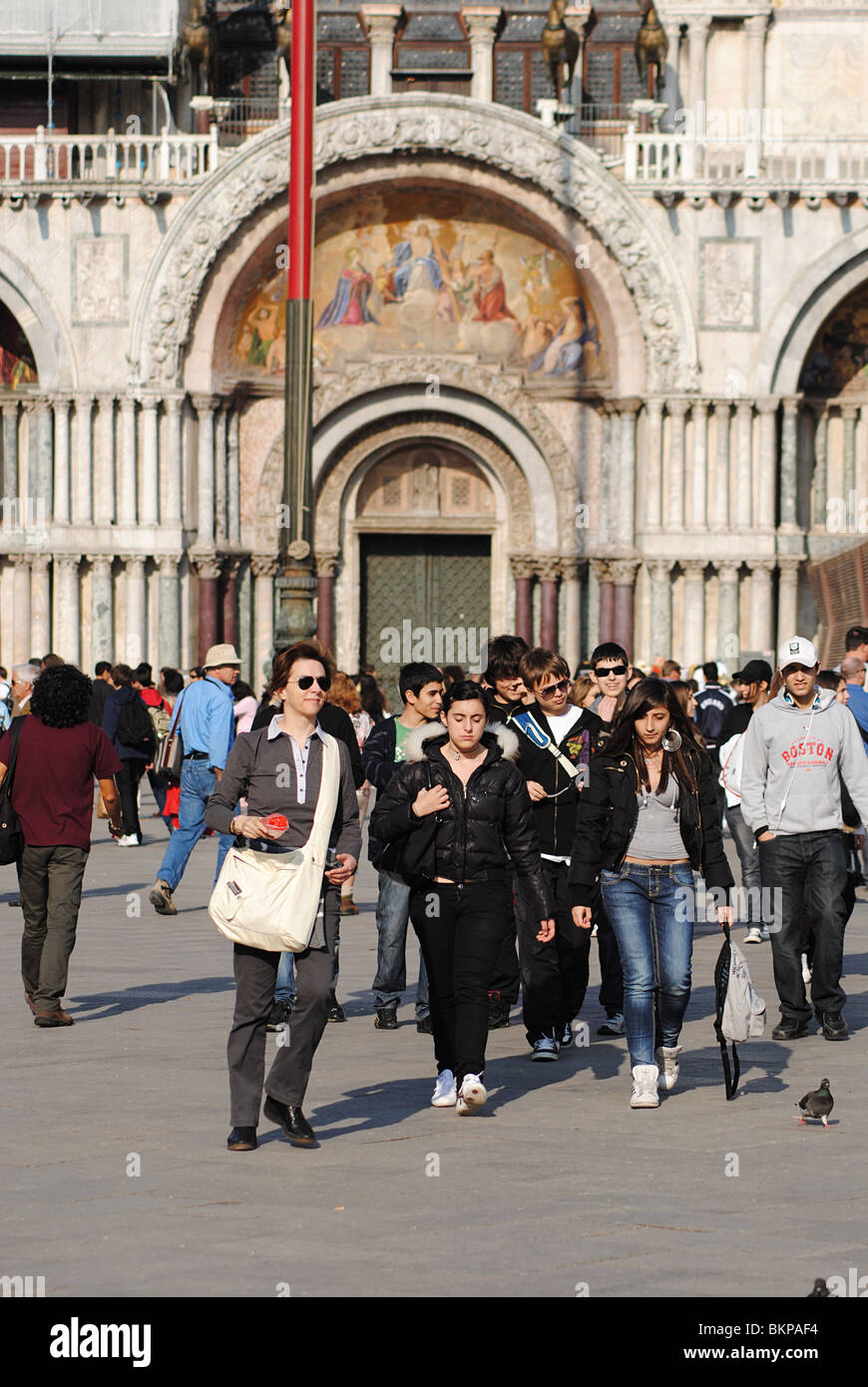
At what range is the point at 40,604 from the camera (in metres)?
27.2

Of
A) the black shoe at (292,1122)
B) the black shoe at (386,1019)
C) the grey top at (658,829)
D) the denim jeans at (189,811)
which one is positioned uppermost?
the grey top at (658,829)

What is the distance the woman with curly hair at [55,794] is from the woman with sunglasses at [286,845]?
2596 mm

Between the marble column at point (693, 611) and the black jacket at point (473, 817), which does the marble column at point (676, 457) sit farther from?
the black jacket at point (473, 817)

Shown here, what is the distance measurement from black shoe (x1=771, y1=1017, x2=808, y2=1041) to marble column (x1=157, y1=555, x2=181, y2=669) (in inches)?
697

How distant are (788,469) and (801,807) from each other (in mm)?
17806

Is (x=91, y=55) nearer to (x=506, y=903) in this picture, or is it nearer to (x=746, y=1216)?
(x=506, y=903)

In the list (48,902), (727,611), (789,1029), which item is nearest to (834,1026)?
(789,1029)

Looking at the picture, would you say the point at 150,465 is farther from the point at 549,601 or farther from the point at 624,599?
the point at 624,599

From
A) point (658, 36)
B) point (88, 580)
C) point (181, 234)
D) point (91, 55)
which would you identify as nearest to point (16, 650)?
point (88, 580)

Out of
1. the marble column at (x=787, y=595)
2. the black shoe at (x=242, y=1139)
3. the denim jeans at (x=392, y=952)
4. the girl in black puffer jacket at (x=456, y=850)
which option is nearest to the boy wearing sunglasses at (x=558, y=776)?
the denim jeans at (x=392, y=952)

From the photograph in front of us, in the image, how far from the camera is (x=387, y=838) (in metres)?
8.05

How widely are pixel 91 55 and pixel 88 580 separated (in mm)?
6793

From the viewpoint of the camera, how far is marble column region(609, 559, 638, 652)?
A: 88.9 ft

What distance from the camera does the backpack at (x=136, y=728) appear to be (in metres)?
18.0
